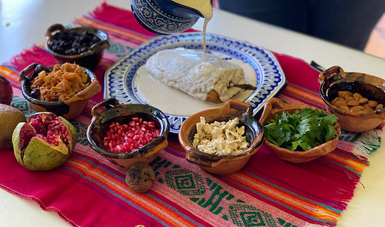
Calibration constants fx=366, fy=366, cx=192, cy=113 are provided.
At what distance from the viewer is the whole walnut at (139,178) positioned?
1.09m

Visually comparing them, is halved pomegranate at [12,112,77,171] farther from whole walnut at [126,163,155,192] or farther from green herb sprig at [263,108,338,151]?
green herb sprig at [263,108,338,151]

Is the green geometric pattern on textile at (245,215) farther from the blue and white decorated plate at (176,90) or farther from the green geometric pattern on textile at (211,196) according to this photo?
the blue and white decorated plate at (176,90)

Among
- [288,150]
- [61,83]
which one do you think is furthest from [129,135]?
[288,150]

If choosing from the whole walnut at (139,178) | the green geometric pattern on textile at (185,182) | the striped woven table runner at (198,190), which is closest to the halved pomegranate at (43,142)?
the striped woven table runner at (198,190)

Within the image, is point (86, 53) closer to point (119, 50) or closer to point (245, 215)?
point (119, 50)

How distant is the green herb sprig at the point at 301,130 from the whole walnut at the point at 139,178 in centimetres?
39

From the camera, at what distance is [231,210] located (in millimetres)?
1059

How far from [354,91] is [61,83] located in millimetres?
1056

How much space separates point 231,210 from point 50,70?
2.94 ft

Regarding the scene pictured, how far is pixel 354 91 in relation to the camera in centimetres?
132

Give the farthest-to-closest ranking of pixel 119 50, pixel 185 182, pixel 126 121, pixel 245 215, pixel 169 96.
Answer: pixel 119 50 < pixel 169 96 < pixel 126 121 < pixel 185 182 < pixel 245 215

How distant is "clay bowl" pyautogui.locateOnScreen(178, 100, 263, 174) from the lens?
1054mm

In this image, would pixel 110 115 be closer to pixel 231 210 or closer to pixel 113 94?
pixel 113 94

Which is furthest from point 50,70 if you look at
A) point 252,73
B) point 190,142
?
point 252,73
